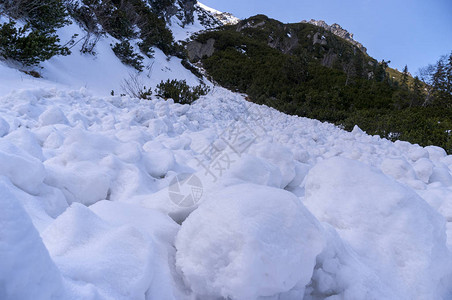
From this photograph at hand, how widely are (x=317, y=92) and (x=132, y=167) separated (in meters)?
15.6

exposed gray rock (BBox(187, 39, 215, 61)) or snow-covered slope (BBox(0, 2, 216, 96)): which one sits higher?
exposed gray rock (BBox(187, 39, 215, 61))

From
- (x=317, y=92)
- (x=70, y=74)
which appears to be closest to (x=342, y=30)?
(x=317, y=92)

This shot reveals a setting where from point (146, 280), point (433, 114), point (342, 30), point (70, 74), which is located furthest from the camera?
point (342, 30)

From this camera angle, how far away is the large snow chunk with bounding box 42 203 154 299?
2.07 ft

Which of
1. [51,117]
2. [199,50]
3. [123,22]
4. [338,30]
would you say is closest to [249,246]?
[51,117]

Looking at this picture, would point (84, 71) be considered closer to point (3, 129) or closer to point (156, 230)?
point (3, 129)

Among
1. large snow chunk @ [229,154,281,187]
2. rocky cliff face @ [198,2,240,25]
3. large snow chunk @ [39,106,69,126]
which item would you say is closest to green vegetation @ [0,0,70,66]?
large snow chunk @ [39,106,69,126]

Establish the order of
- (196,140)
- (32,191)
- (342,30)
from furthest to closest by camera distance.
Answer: (342,30), (196,140), (32,191)

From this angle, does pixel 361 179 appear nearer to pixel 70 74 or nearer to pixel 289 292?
→ pixel 289 292

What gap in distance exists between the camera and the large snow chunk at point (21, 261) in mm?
432

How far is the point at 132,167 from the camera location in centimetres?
175

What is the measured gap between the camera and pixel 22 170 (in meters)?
1.14

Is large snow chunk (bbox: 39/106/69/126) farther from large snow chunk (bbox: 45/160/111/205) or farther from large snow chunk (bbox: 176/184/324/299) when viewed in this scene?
large snow chunk (bbox: 176/184/324/299)

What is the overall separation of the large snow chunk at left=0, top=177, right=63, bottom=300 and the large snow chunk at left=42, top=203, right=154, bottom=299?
0.13 meters
